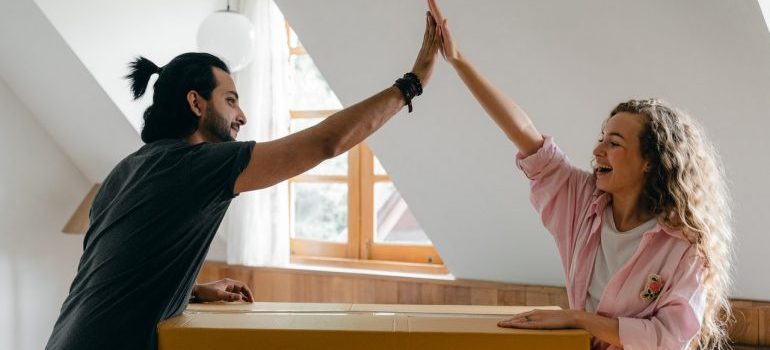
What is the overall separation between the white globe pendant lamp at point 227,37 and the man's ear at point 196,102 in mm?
1148

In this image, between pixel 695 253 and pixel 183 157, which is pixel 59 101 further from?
pixel 695 253

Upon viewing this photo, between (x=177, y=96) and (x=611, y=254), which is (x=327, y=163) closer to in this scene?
(x=177, y=96)

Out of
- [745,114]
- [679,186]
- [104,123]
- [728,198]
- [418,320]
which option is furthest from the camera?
[104,123]

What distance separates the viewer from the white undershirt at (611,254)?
143cm

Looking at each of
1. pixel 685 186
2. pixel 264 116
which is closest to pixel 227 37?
pixel 264 116

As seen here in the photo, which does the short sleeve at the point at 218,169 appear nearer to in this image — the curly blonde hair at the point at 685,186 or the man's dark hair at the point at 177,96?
the man's dark hair at the point at 177,96

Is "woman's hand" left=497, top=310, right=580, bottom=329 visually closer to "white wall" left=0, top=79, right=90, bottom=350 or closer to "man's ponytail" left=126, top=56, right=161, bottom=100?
"man's ponytail" left=126, top=56, right=161, bottom=100

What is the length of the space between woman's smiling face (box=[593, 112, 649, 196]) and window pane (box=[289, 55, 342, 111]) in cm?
244

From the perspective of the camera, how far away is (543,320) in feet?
4.16

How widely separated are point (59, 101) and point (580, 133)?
2489 mm

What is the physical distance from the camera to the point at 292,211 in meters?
3.99

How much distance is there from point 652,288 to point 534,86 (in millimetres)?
1149

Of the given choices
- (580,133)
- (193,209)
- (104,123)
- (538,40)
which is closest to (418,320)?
(193,209)

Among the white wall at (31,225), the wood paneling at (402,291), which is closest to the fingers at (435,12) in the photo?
the wood paneling at (402,291)
